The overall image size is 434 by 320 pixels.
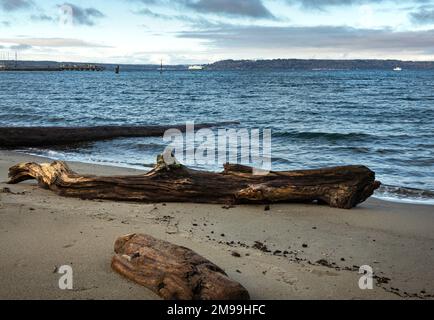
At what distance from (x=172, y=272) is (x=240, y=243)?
7.11 ft

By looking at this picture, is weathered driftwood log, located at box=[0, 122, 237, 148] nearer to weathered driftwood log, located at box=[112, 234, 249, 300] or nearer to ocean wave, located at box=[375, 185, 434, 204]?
ocean wave, located at box=[375, 185, 434, 204]

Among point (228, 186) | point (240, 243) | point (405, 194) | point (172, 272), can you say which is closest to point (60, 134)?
point (228, 186)

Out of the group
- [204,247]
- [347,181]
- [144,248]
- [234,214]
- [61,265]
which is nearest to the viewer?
[144,248]

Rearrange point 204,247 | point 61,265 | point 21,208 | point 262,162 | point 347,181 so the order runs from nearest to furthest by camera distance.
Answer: point 61,265, point 204,247, point 21,208, point 347,181, point 262,162

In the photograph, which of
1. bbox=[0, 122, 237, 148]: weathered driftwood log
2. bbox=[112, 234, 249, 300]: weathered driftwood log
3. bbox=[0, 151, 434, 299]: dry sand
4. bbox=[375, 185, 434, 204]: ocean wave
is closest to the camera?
bbox=[112, 234, 249, 300]: weathered driftwood log

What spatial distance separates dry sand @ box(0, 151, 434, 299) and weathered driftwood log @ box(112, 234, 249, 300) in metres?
0.13

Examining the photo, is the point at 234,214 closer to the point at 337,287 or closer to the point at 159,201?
the point at 159,201

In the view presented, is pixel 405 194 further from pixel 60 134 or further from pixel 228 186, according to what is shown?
pixel 60 134

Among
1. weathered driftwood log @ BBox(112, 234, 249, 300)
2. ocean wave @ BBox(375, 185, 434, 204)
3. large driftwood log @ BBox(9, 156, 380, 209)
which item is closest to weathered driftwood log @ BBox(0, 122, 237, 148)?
large driftwood log @ BBox(9, 156, 380, 209)

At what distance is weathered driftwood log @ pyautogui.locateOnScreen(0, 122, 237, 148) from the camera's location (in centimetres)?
1600

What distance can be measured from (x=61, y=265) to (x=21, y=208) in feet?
8.23

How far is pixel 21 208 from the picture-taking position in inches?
289

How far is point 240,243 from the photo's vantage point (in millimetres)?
6512

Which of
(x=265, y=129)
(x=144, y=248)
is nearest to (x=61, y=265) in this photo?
(x=144, y=248)
